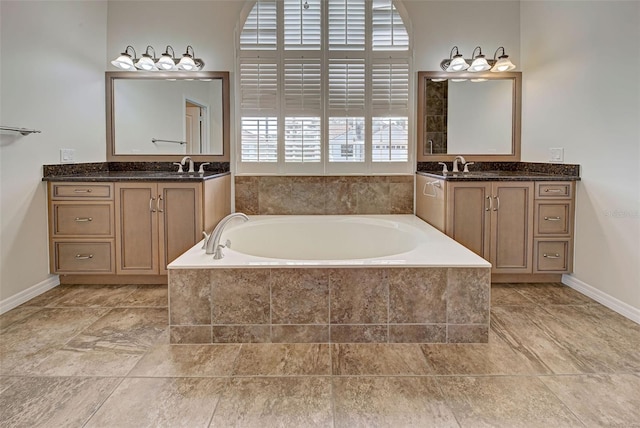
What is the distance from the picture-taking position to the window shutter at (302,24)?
3.77 m

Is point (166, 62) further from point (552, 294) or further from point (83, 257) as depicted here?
point (552, 294)

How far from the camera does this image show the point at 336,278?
2.21 m

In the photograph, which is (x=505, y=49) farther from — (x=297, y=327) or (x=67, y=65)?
(x=67, y=65)

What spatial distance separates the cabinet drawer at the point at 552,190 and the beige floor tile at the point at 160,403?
→ 264 centimetres

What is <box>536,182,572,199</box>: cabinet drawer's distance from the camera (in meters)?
3.21

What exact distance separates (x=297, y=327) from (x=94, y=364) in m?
0.99

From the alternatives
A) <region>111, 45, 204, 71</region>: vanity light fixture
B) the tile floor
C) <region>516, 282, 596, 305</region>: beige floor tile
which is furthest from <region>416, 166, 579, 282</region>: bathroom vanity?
<region>111, 45, 204, 71</region>: vanity light fixture

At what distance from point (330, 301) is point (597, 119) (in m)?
2.26

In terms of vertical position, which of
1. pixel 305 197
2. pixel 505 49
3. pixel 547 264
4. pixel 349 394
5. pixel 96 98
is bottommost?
pixel 349 394

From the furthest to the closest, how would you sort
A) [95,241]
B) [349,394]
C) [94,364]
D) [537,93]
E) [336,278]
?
[537,93] < [95,241] < [336,278] < [94,364] < [349,394]

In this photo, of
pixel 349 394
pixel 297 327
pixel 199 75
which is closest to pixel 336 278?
pixel 297 327

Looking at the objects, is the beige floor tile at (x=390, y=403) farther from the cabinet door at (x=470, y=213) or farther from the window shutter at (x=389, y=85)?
the window shutter at (x=389, y=85)

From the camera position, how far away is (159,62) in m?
3.65

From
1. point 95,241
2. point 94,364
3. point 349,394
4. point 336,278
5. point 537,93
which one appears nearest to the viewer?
point 349,394
